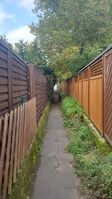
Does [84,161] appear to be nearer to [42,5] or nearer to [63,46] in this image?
[63,46]

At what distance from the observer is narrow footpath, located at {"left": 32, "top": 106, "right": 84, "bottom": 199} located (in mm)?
6250

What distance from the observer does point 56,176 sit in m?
7.41

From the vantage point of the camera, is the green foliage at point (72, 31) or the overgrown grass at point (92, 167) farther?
the green foliage at point (72, 31)

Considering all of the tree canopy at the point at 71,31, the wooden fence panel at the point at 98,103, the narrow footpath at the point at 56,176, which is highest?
the tree canopy at the point at 71,31

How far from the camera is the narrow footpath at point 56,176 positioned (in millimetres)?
6250

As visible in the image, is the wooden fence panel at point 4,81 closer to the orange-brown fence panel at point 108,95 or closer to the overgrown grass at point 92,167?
the overgrown grass at point 92,167

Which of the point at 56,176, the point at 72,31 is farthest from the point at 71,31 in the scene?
the point at 56,176

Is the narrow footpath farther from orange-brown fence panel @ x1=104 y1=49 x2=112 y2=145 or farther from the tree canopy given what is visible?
the tree canopy

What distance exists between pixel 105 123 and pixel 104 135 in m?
0.36

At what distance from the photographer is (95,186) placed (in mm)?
6172

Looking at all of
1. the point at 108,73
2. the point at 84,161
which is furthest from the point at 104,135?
the point at 108,73

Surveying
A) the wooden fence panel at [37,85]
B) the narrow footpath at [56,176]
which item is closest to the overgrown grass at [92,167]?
the narrow footpath at [56,176]

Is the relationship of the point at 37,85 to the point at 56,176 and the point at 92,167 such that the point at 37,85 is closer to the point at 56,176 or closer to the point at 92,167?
the point at 56,176

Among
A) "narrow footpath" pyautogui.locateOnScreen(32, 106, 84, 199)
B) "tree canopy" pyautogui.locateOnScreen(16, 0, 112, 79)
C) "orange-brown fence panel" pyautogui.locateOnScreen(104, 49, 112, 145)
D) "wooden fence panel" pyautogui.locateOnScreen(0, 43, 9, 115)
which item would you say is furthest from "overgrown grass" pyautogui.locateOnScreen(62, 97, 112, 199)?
"tree canopy" pyautogui.locateOnScreen(16, 0, 112, 79)
